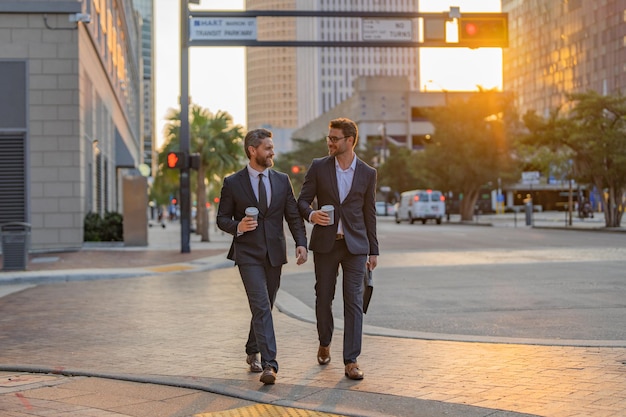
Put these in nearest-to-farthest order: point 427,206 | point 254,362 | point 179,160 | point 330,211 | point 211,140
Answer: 1. point 330,211
2. point 254,362
3. point 179,160
4. point 211,140
5. point 427,206

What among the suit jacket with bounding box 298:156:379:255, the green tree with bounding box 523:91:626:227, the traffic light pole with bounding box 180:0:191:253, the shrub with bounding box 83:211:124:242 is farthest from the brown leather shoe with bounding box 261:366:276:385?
the green tree with bounding box 523:91:626:227

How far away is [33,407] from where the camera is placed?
19.5 feet

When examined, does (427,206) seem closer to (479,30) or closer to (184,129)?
(479,30)

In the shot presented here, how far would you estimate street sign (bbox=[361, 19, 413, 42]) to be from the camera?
25453 millimetres

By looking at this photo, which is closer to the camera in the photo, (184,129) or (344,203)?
(344,203)

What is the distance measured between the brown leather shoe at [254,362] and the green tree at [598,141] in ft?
112

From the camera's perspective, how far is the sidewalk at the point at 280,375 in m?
5.76

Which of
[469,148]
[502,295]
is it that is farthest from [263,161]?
[469,148]

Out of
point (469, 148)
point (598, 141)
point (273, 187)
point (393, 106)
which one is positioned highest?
point (393, 106)

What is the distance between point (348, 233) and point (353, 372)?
1.02 m

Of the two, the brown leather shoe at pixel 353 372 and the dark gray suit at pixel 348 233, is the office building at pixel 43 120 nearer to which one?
the dark gray suit at pixel 348 233

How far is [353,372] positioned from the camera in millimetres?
6609

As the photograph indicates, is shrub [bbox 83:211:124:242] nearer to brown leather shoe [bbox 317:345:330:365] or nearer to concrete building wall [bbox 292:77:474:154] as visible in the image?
brown leather shoe [bbox 317:345:330:365]

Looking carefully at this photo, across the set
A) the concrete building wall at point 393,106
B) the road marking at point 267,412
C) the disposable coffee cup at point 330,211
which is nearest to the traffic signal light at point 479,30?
the disposable coffee cup at point 330,211
